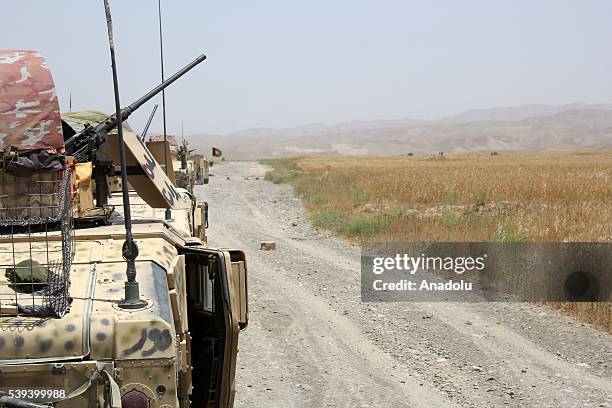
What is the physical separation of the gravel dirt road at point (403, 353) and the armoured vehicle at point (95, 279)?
2742mm

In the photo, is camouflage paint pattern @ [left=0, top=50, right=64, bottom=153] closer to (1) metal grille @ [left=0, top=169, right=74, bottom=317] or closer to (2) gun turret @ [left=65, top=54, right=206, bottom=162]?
(1) metal grille @ [left=0, top=169, right=74, bottom=317]

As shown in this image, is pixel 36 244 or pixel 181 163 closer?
pixel 36 244

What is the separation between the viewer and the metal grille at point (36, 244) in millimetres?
4250

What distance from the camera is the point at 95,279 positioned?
4.74 meters

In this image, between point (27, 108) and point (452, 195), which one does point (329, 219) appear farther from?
point (27, 108)

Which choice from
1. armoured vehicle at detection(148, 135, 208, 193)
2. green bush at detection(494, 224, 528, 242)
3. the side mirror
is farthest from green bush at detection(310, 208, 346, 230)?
the side mirror

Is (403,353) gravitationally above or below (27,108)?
below

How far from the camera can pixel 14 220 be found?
5.57 metres

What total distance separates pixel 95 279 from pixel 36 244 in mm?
905

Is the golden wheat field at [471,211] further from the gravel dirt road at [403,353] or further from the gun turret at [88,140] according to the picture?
the gun turret at [88,140]

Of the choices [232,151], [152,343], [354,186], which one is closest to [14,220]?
[152,343]

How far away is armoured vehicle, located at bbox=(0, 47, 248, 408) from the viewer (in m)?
4.02

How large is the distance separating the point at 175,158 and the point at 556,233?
1152 cm

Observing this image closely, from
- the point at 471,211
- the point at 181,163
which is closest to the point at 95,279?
the point at 471,211
